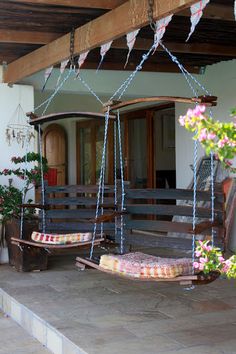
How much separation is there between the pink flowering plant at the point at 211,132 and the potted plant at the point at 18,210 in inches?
146

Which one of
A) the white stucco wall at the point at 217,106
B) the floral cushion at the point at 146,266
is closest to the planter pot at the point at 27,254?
the floral cushion at the point at 146,266

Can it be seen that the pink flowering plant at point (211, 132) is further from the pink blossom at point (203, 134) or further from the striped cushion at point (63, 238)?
the striped cushion at point (63, 238)

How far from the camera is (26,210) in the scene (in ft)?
19.6

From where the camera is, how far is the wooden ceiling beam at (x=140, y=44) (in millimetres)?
5039

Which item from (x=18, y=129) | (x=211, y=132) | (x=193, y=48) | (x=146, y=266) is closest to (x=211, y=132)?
(x=211, y=132)

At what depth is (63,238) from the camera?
16.5 feet

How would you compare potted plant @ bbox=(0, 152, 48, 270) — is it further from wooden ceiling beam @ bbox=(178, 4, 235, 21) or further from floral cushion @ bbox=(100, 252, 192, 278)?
wooden ceiling beam @ bbox=(178, 4, 235, 21)

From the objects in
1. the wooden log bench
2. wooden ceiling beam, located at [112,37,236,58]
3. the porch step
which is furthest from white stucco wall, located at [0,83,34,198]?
the porch step

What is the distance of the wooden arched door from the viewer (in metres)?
10.4

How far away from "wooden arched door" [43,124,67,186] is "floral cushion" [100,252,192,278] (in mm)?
6633

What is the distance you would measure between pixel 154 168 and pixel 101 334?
5.04 metres

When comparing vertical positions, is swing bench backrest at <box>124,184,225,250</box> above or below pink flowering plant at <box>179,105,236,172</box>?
below

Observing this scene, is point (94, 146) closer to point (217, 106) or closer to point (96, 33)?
point (217, 106)

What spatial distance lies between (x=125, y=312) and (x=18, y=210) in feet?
7.05
